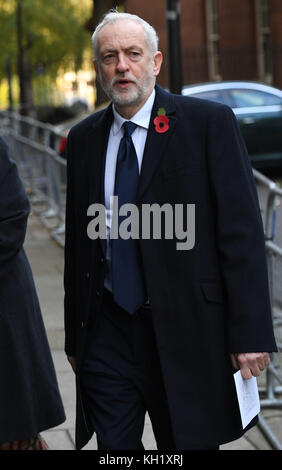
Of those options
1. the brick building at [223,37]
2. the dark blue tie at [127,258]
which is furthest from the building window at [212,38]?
the dark blue tie at [127,258]

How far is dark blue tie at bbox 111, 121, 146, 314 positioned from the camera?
10.0ft

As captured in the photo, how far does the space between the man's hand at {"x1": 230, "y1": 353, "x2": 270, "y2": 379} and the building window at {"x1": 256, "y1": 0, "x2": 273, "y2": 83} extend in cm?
2392

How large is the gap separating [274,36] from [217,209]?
23.1 meters

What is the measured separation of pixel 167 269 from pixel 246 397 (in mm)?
504

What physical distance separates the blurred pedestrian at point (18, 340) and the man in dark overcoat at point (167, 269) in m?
0.30

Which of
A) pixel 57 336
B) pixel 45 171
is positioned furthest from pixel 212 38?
pixel 57 336

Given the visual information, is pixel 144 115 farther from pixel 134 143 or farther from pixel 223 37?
pixel 223 37

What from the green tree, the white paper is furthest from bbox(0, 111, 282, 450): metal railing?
the green tree

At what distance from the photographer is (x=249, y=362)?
295cm

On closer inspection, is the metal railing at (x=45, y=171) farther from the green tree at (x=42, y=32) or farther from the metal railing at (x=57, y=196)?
the green tree at (x=42, y=32)

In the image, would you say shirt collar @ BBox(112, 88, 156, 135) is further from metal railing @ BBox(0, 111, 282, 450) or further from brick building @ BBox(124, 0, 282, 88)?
brick building @ BBox(124, 0, 282, 88)

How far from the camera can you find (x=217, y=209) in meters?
2.99

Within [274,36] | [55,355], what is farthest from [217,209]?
[274,36]
